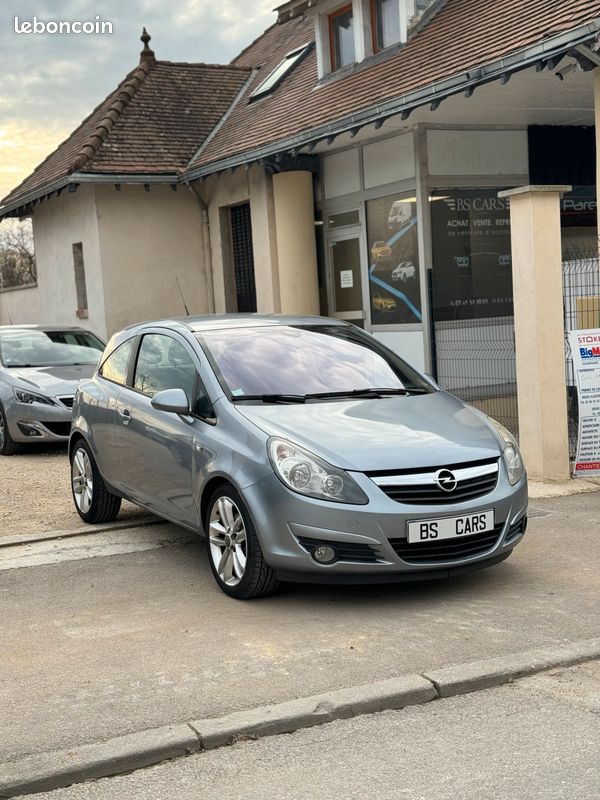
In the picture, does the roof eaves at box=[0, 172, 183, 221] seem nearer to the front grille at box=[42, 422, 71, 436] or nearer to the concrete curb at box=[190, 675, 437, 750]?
the front grille at box=[42, 422, 71, 436]

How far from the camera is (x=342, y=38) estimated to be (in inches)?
631

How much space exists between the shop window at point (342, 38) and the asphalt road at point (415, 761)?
13.0 meters

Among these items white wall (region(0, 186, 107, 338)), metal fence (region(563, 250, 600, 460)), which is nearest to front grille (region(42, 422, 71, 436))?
metal fence (region(563, 250, 600, 460))

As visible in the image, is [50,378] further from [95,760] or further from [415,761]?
[415,761]

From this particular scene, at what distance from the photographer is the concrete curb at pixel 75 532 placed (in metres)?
7.65

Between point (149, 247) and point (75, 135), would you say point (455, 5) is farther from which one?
point (75, 135)

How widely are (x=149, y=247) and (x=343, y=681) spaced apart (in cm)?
1514

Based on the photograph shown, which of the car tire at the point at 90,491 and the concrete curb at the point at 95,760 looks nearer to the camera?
the concrete curb at the point at 95,760

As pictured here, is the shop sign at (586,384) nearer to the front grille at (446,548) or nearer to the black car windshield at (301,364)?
the black car windshield at (301,364)

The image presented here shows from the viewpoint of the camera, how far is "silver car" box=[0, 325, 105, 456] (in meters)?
12.0

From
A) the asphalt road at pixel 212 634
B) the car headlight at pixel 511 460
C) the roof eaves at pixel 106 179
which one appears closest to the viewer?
the asphalt road at pixel 212 634

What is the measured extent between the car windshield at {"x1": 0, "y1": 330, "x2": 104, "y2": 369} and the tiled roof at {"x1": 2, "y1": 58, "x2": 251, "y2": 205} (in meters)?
4.36

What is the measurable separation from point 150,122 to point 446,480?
15051 millimetres

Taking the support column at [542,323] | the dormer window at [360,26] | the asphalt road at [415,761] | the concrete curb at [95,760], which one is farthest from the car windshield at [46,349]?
the asphalt road at [415,761]
